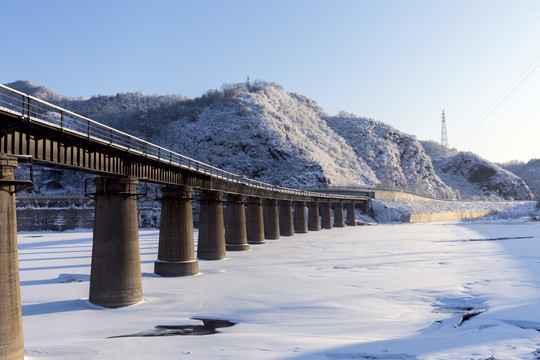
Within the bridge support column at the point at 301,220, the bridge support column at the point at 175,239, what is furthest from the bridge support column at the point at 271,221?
the bridge support column at the point at 175,239

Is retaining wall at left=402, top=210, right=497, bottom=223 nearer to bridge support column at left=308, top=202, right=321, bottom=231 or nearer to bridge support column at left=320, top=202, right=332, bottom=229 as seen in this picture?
bridge support column at left=320, top=202, right=332, bottom=229

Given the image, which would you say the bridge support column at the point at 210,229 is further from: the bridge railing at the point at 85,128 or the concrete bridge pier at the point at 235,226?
the concrete bridge pier at the point at 235,226

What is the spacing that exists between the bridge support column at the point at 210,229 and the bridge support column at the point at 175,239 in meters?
8.29

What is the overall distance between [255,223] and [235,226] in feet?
27.9

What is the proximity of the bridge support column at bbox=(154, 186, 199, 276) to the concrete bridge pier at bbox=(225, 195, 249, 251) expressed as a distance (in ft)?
57.0

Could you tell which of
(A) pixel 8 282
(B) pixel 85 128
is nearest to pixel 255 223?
(B) pixel 85 128

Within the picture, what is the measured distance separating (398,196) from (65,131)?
13160 cm

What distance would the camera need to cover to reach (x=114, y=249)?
75.9 feet

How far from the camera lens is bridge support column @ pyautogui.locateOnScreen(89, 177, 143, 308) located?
2291 cm

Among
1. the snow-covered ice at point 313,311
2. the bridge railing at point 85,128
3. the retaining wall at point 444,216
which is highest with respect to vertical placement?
the bridge railing at point 85,128

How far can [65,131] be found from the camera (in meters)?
19.2

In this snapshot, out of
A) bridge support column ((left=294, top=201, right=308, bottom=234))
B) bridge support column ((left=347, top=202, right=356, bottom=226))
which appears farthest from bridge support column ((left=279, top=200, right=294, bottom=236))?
bridge support column ((left=347, top=202, right=356, bottom=226))

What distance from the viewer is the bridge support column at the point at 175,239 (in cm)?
3297

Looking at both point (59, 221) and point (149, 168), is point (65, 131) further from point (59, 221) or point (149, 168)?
point (59, 221)
